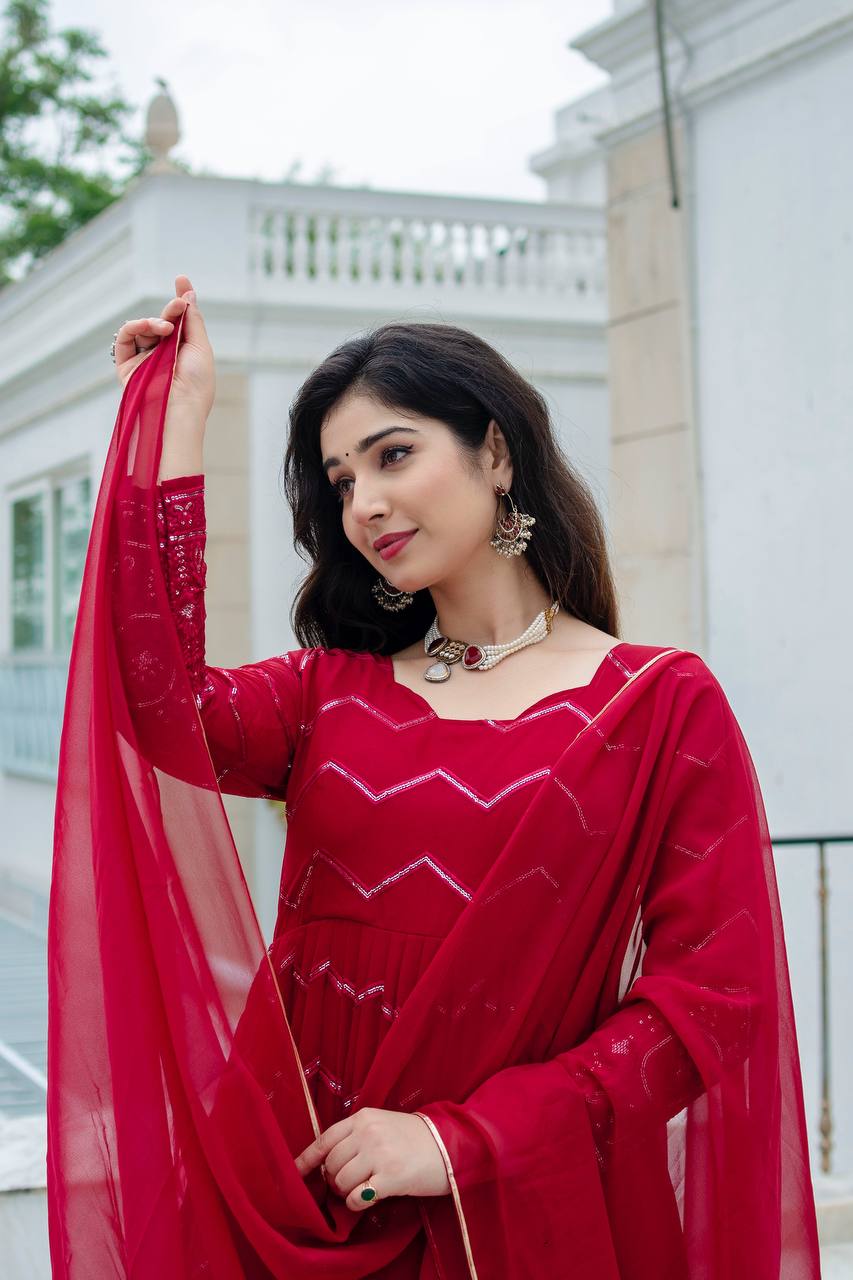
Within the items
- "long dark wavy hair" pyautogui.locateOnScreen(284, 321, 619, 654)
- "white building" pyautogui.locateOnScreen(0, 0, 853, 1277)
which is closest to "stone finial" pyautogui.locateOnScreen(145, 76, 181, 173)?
"white building" pyautogui.locateOnScreen(0, 0, 853, 1277)

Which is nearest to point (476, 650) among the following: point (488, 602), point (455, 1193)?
point (488, 602)

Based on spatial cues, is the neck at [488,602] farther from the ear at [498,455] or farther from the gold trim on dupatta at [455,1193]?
the gold trim on dupatta at [455,1193]

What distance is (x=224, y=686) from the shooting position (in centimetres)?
136

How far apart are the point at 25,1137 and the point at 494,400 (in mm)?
1560

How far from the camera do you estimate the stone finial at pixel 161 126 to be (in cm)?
665

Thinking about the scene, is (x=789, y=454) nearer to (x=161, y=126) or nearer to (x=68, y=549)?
(x=161, y=126)

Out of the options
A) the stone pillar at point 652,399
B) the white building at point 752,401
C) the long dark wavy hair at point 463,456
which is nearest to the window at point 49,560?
the white building at point 752,401

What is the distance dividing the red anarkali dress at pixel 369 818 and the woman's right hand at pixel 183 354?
0.07 meters

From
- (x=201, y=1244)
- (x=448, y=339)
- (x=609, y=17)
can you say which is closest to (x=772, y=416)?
(x=609, y=17)

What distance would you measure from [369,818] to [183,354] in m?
0.47

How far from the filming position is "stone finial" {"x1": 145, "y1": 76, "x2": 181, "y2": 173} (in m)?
6.65

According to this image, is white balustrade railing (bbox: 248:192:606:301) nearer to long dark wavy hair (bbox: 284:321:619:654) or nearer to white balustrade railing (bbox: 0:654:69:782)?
white balustrade railing (bbox: 0:654:69:782)

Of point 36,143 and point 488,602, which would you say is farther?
point 36,143

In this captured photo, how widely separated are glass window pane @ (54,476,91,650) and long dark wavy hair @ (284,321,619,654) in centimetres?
649
